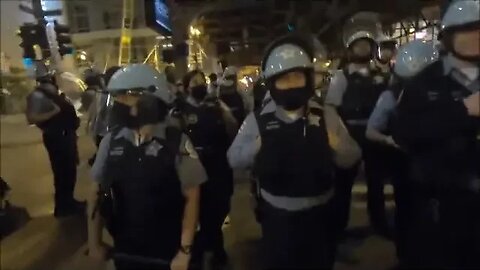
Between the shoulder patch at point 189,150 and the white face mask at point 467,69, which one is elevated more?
the white face mask at point 467,69

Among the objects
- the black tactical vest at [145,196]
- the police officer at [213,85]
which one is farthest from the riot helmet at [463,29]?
the black tactical vest at [145,196]

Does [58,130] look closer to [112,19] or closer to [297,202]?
[112,19]

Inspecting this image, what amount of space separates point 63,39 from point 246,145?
1.22ft

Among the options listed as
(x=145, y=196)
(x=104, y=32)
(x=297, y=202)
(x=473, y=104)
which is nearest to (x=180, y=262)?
(x=145, y=196)

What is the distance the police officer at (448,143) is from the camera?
114 centimetres

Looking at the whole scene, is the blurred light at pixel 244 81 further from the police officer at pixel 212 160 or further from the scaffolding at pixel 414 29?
the scaffolding at pixel 414 29

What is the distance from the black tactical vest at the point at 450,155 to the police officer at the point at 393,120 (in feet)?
0.13

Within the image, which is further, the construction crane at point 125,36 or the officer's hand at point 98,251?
the officer's hand at point 98,251

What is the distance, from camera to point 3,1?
103cm

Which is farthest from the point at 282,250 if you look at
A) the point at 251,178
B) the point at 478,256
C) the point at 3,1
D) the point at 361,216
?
the point at 3,1

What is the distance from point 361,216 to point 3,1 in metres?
0.85

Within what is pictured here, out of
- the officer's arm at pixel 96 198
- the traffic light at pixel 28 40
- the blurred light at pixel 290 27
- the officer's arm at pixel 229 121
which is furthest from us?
the officer's arm at pixel 229 121

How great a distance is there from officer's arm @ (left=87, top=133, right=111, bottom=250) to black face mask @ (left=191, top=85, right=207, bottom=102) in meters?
0.21

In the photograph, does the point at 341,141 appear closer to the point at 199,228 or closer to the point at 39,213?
the point at 199,228
